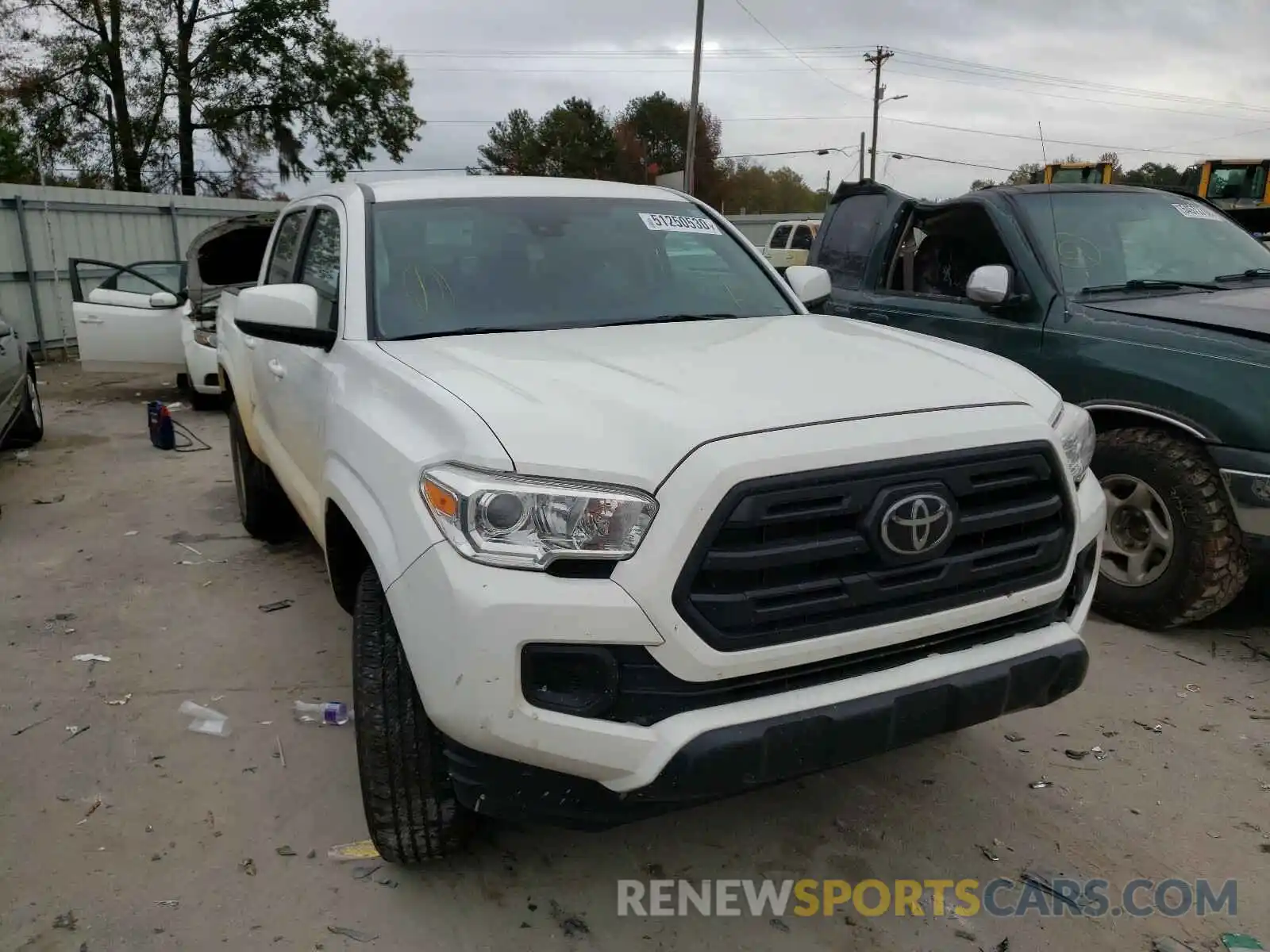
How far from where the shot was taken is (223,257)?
9164mm

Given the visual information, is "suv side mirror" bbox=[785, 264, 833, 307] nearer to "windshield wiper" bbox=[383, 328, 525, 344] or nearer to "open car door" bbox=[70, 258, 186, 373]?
"windshield wiper" bbox=[383, 328, 525, 344]

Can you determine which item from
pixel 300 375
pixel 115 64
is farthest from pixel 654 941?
pixel 115 64

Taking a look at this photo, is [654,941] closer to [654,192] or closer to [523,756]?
[523,756]

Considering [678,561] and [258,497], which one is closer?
[678,561]

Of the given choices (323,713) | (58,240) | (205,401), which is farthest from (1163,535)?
(58,240)

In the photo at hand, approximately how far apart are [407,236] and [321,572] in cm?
225

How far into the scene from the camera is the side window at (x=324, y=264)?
317 centimetres

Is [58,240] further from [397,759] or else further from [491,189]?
[397,759]

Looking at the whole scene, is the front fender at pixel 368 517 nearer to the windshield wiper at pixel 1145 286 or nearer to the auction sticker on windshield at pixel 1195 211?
the windshield wiper at pixel 1145 286

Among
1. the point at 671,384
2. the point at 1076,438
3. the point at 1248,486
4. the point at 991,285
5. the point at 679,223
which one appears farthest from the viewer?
the point at 991,285

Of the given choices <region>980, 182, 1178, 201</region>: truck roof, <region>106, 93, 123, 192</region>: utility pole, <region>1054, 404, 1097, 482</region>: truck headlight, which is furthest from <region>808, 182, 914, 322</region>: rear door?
<region>106, 93, 123, 192</region>: utility pole

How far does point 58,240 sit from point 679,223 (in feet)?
44.4

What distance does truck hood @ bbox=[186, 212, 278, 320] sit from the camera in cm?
870

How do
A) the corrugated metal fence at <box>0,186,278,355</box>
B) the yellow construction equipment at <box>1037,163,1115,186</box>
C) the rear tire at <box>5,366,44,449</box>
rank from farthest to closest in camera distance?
the yellow construction equipment at <box>1037,163,1115,186</box>, the corrugated metal fence at <box>0,186,278,355</box>, the rear tire at <box>5,366,44,449</box>
